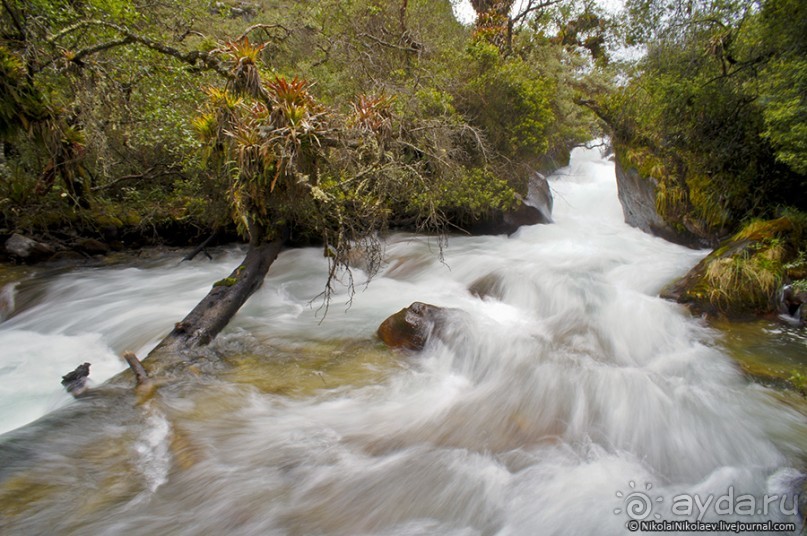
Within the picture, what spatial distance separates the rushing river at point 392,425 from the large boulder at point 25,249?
200 centimetres

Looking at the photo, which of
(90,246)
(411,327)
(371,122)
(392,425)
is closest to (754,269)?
(411,327)

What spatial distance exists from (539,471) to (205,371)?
10.2ft

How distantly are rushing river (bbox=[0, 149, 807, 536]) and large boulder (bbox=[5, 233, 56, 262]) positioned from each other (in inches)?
78.9

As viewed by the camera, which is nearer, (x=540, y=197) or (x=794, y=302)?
(x=794, y=302)

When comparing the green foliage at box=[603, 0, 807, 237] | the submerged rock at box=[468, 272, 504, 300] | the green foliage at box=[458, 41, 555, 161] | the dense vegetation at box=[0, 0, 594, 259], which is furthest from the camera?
the green foliage at box=[458, 41, 555, 161]

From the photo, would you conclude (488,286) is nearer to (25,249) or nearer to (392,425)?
(392,425)

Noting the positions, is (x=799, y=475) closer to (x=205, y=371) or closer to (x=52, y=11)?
(x=205, y=371)

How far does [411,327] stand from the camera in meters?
4.67

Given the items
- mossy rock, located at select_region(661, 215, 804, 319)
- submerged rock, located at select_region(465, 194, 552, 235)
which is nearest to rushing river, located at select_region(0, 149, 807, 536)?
mossy rock, located at select_region(661, 215, 804, 319)

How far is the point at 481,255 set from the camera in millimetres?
8211

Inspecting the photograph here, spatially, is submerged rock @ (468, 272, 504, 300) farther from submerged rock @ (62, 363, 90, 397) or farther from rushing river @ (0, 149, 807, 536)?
submerged rock @ (62, 363, 90, 397)

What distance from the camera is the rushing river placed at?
2562 millimetres

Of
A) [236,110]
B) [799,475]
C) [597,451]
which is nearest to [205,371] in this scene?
[236,110]

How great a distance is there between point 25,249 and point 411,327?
7862 millimetres
